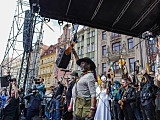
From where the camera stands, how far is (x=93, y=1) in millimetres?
4617

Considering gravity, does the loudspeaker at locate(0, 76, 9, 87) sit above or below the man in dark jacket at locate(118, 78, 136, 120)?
above

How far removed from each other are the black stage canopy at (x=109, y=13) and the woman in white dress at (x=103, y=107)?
1922mm

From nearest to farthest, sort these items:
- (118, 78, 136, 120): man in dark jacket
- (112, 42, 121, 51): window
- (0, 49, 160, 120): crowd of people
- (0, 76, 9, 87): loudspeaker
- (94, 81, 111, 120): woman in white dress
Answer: (0, 49, 160, 120): crowd of people < (94, 81, 111, 120): woman in white dress < (118, 78, 136, 120): man in dark jacket < (0, 76, 9, 87): loudspeaker < (112, 42, 121, 51): window

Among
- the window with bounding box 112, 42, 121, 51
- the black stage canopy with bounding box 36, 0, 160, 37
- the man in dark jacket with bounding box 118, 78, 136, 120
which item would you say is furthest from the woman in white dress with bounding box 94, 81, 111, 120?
the window with bounding box 112, 42, 121, 51

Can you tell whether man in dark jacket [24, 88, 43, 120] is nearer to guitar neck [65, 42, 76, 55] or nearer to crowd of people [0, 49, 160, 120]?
crowd of people [0, 49, 160, 120]

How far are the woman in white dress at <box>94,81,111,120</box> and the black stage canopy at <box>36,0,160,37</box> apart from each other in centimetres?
192

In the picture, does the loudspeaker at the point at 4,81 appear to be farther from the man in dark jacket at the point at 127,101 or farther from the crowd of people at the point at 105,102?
the man in dark jacket at the point at 127,101

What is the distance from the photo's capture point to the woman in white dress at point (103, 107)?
5090 millimetres

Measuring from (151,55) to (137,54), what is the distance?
16031 millimetres

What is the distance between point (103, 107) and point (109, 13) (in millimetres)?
2624

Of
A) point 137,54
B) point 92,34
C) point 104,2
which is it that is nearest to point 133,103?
point 104,2

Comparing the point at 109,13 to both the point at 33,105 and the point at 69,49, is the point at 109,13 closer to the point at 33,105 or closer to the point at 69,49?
the point at 69,49

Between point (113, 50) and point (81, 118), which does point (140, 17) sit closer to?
point (81, 118)

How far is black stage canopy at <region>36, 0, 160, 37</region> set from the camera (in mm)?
4680
